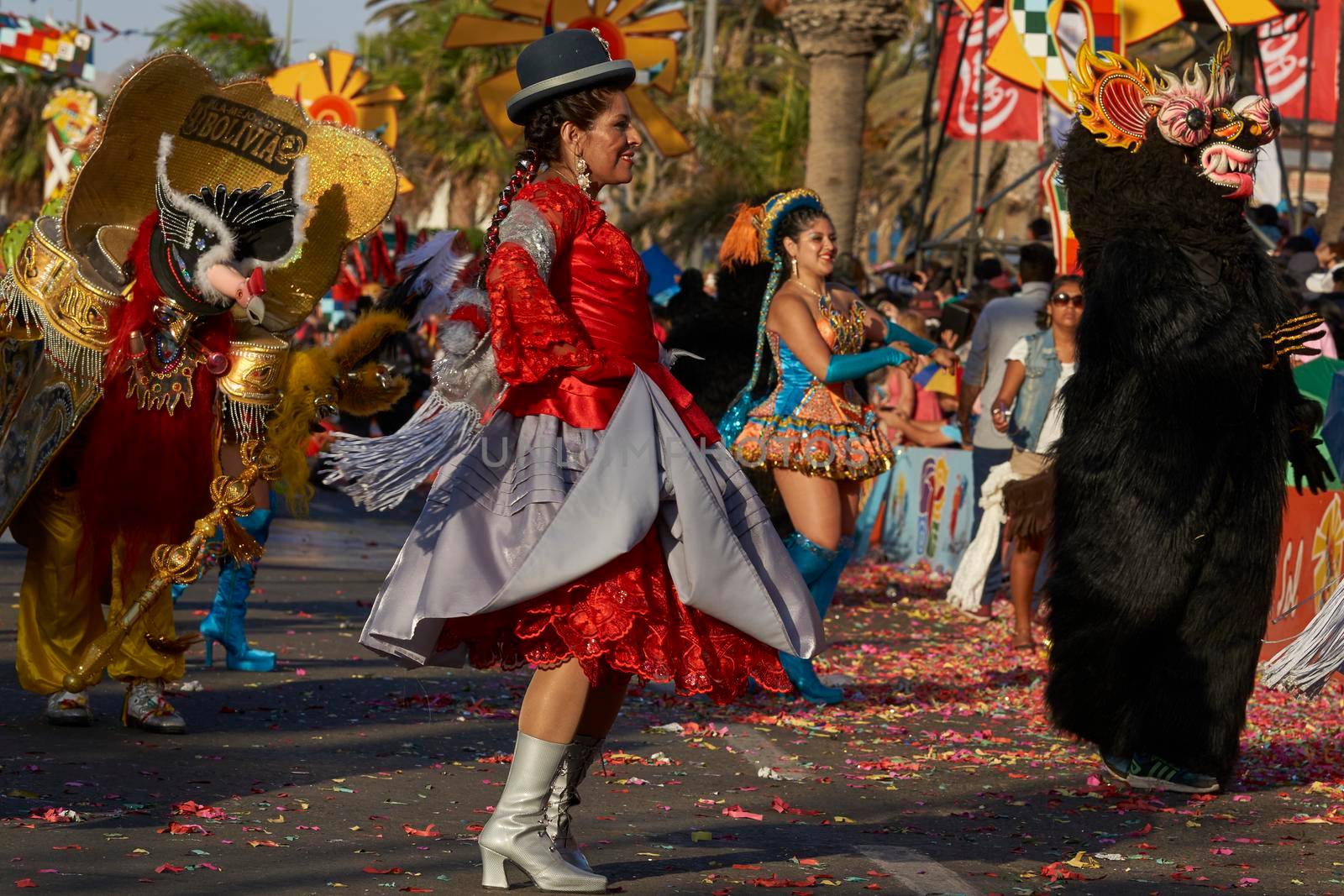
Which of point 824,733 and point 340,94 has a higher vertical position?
point 340,94

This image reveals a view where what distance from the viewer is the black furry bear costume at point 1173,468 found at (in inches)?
238

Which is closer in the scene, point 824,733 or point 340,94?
point 824,733

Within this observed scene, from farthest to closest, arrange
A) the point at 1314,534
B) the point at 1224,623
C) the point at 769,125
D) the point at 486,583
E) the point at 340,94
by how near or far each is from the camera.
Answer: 1. the point at 769,125
2. the point at 340,94
3. the point at 1314,534
4. the point at 1224,623
5. the point at 486,583

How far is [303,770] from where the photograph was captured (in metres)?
5.95

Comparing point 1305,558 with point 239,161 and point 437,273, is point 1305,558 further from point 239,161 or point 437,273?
point 239,161

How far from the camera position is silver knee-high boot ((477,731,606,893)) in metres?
4.43

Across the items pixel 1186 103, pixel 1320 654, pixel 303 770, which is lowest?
pixel 303 770

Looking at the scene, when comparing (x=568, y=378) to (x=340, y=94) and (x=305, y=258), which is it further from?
(x=340, y=94)

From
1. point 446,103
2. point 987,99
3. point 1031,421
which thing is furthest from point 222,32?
point 1031,421

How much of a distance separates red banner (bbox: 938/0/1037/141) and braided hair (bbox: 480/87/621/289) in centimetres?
1426

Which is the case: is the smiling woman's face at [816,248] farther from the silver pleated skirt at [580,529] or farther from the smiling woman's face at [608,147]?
the silver pleated skirt at [580,529]

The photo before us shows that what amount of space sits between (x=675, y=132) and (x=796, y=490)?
29.8 ft

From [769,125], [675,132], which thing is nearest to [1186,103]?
[675,132]

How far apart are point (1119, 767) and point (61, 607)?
343 centimetres
